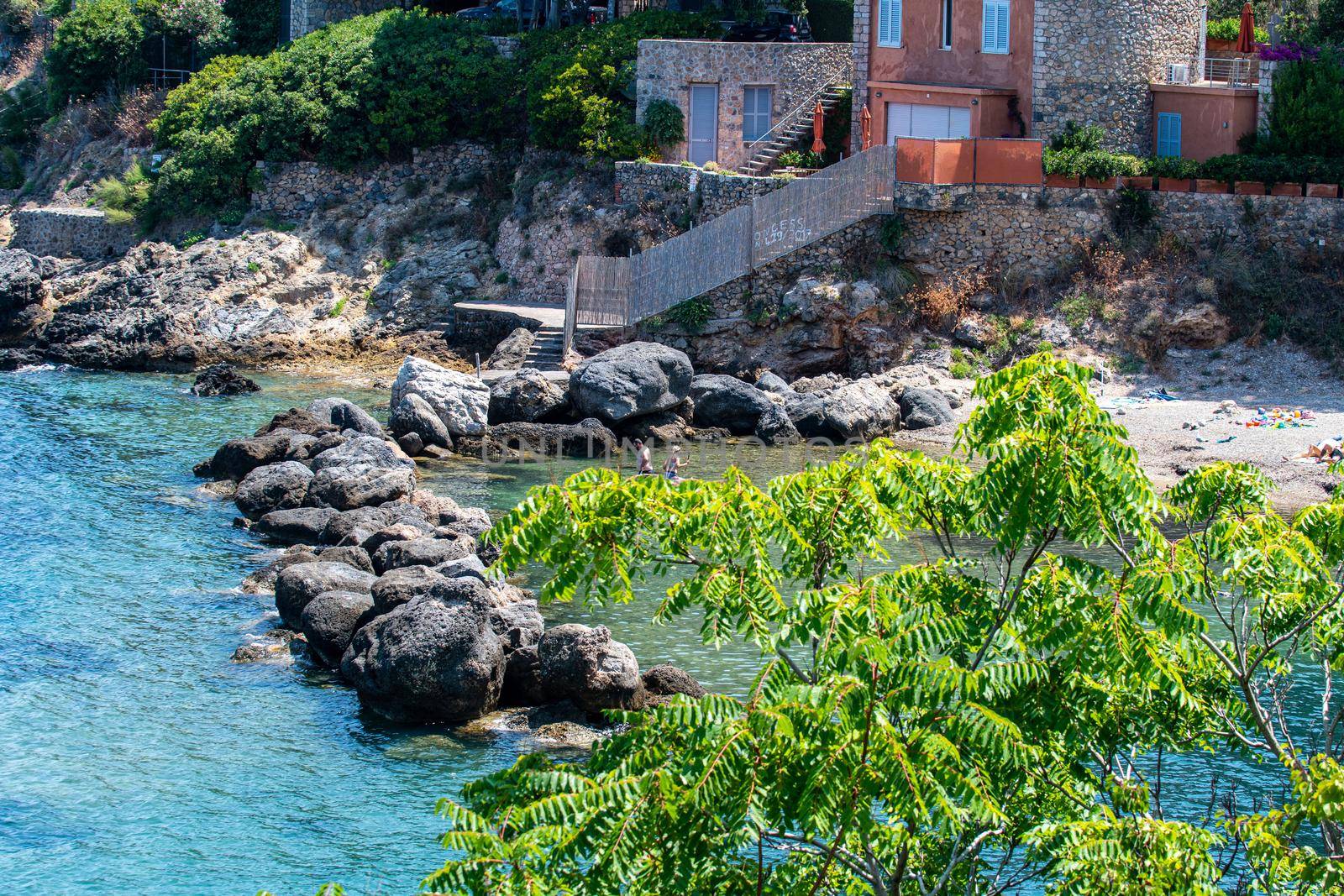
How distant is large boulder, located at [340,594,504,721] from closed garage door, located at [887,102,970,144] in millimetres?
24183

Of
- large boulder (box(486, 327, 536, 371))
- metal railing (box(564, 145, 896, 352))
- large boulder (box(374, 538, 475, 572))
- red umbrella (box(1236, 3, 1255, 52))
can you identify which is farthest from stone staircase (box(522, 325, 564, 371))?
red umbrella (box(1236, 3, 1255, 52))

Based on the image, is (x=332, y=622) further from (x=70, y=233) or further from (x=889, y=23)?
(x=70, y=233)

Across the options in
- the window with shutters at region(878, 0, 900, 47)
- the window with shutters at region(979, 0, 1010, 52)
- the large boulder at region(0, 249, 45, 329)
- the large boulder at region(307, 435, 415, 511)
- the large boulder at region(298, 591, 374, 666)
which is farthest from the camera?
the large boulder at region(0, 249, 45, 329)

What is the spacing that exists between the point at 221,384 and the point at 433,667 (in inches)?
865

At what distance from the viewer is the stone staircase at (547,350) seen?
→ 36844 millimetres

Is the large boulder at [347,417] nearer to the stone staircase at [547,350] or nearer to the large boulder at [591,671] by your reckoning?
the stone staircase at [547,350]

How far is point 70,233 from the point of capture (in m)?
50.7

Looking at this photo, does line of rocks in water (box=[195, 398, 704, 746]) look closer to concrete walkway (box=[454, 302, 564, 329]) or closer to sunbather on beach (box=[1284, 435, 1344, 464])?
concrete walkway (box=[454, 302, 564, 329])

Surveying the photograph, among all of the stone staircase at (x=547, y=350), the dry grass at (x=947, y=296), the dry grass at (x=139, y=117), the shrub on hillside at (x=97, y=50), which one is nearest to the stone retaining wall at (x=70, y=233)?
the dry grass at (x=139, y=117)

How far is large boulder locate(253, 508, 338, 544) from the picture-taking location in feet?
82.9

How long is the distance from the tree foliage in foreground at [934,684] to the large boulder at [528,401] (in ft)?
77.9

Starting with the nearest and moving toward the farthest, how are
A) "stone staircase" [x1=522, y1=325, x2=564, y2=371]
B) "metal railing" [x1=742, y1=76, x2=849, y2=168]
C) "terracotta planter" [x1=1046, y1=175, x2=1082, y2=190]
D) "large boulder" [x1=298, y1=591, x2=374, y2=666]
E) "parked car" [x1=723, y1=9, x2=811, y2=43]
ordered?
"large boulder" [x1=298, y1=591, x2=374, y2=666] → "terracotta planter" [x1=1046, y1=175, x2=1082, y2=190] → "stone staircase" [x1=522, y1=325, x2=564, y2=371] → "metal railing" [x1=742, y1=76, x2=849, y2=168] → "parked car" [x1=723, y1=9, x2=811, y2=43]

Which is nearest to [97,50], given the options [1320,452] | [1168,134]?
[1168,134]

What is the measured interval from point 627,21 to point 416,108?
7.05 meters
